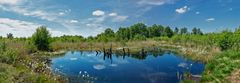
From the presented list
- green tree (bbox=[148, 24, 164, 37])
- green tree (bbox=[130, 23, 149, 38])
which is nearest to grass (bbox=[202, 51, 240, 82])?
green tree (bbox=[130, 23, 149, 38])

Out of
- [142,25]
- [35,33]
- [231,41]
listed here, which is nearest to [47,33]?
[35,33]

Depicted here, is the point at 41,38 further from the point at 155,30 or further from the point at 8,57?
the point at 155,30

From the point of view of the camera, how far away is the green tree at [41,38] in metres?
44.1

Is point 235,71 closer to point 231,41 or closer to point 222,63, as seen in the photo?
point 222,63

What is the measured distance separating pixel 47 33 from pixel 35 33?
2.05 meters

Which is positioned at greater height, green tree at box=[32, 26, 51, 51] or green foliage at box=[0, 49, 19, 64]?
green tree at box=[32, 26, 51, 51]

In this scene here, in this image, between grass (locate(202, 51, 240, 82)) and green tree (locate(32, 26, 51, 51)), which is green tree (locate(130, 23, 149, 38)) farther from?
grass (locate(202, 51, 240, 82))

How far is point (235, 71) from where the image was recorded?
710 inches

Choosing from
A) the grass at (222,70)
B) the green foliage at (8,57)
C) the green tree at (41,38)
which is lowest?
the grass at (222,70)

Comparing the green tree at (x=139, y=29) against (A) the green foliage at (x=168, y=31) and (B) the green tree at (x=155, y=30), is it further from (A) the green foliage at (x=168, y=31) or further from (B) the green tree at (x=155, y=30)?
(A) the green foliage at (x=168, y=31)

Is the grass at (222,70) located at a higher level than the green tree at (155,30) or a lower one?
lower

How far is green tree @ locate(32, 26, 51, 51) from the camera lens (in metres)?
44.1

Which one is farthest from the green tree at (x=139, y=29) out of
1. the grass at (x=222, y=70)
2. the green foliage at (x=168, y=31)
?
the grass at (x=222, y=70)

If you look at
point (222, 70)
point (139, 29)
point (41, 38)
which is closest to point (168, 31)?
point (139, 29)
